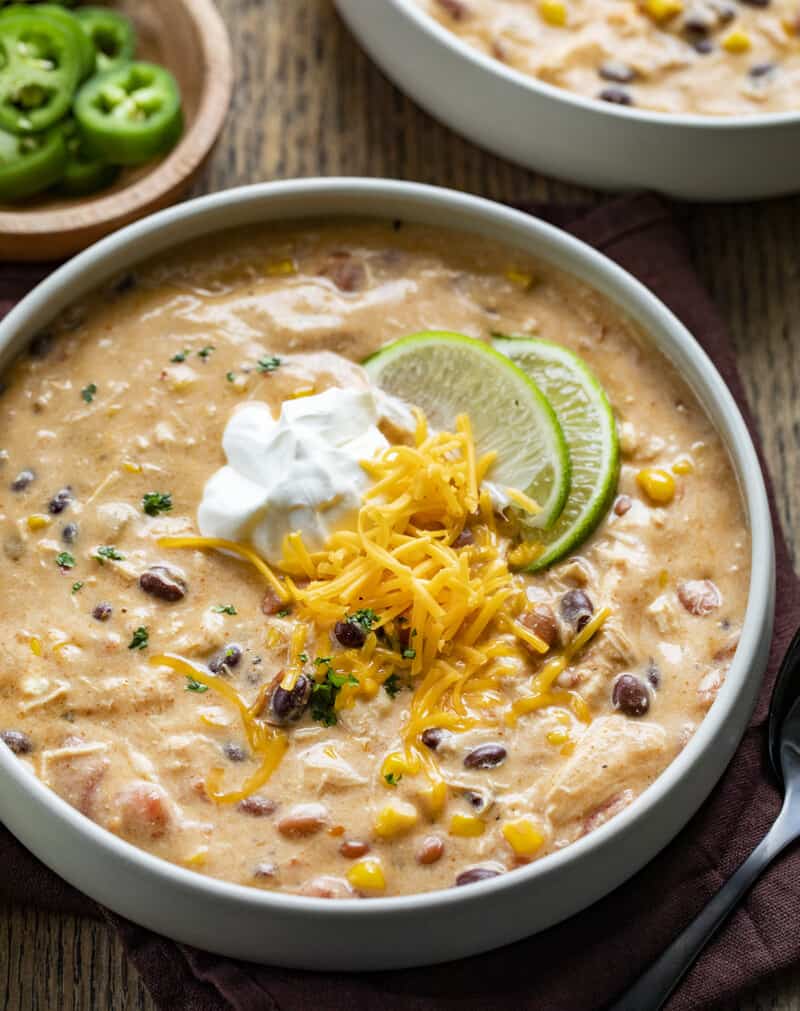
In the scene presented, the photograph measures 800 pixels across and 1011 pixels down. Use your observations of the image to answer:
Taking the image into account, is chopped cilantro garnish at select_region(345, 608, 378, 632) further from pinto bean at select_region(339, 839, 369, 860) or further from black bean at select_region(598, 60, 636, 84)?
black bean at select_region(598, 60, 636, 84)

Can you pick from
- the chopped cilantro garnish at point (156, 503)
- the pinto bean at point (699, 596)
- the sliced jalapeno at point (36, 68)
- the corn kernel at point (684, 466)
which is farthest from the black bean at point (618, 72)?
the chopped cilantro garnish at point (156, 503)

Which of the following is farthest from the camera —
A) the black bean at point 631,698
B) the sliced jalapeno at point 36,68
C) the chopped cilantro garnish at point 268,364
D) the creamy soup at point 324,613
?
the sliced jalapeno at point 36,68

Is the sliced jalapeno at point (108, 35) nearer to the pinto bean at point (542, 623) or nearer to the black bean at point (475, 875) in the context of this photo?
the pinto bean at point (542, 623)

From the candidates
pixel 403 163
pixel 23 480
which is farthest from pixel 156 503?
pixel 403 163

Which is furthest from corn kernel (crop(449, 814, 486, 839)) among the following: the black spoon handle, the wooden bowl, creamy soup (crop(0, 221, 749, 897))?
the wooden bowl

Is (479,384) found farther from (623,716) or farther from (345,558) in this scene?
(623,716)

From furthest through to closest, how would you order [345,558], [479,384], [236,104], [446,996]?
[236,104] → [479,384] → [345,558] → [446,996]

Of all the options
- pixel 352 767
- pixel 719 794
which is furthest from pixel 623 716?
pixel 352 767
